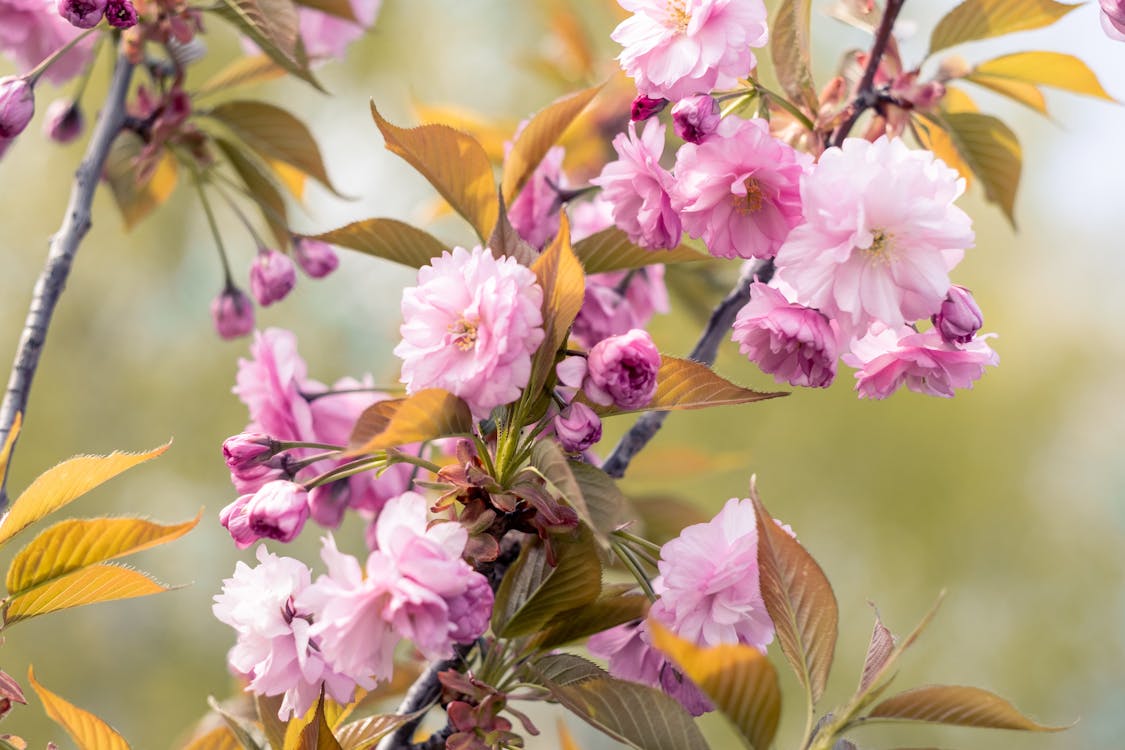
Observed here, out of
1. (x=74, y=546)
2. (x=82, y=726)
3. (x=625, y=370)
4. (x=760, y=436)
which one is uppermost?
(x=625, y=370)

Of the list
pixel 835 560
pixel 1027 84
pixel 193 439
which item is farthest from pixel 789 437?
pixel 1027 84

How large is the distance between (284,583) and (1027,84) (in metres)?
0.81

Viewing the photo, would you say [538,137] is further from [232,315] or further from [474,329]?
[232,315]

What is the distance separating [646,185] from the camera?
71cm

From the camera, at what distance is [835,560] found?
17.5ft

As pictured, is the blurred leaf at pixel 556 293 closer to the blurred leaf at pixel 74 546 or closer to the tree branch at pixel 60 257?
the blurred leaf at pixel 74 546

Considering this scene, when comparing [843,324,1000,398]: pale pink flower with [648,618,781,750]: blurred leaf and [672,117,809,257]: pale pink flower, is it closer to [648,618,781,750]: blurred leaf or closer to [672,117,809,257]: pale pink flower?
[672,117,809,257]: pale pink flower

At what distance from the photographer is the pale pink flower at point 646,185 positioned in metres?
0.70

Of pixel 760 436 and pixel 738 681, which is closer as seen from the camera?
pixel 738 681

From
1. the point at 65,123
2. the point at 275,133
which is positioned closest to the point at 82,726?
the point at 275,133

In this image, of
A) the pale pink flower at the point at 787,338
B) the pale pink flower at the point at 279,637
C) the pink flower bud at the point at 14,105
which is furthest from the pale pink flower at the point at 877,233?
the pink flower bud at the point at 14,105

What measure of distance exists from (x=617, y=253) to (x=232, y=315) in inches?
21.2

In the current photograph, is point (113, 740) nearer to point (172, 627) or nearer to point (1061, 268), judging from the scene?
point (172, 627)

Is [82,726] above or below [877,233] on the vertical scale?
below
